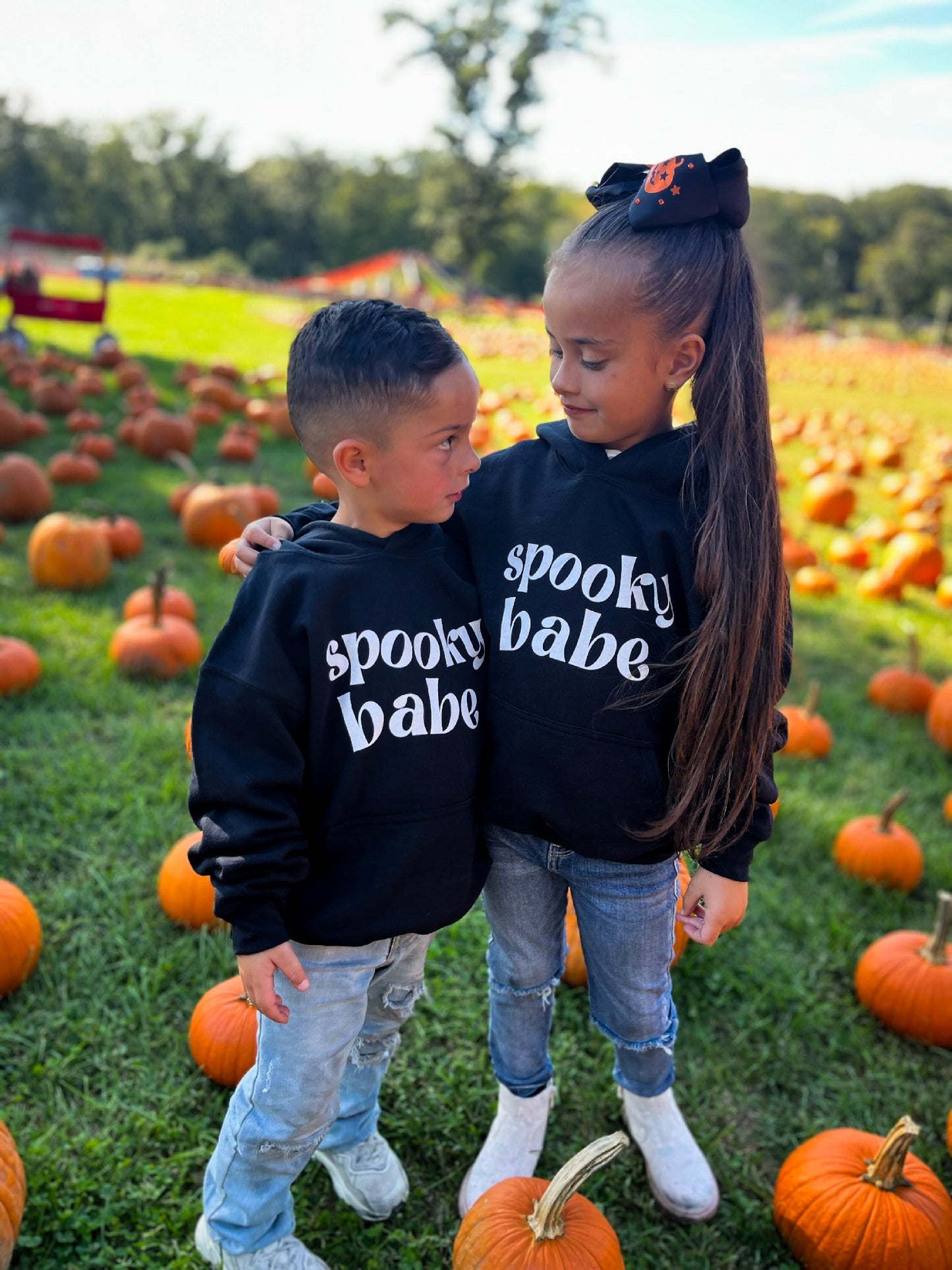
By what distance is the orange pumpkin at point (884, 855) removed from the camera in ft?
11.2

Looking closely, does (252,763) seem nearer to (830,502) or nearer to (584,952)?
(584,952)

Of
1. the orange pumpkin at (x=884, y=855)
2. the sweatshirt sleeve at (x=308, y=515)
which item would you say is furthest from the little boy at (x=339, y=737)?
the orange pumpkin at (x=884, y=855)

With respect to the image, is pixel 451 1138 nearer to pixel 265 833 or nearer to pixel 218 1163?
pixel 218 1163

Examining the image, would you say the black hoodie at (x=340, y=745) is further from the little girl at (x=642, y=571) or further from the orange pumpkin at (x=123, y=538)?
the orange pumpkin at (x=123, y=538)

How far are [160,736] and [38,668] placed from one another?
71 cm

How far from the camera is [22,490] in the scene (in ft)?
19.4

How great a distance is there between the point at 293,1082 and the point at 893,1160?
1.31 meters

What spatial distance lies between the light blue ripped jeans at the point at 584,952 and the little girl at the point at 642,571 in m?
0.01

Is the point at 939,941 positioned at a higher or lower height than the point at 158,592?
lower

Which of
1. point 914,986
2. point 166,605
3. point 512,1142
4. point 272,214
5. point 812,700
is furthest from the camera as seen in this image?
point 272,214

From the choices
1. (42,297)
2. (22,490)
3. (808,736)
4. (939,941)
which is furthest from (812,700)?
(42,297)

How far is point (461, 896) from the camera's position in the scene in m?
1.75

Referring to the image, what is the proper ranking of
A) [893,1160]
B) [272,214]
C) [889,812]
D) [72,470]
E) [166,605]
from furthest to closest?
[272,214]
[72,470]
[166,605]
[889,812]
[893,1160]

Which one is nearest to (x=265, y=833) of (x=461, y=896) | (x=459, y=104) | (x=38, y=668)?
(x=461, y=896)
